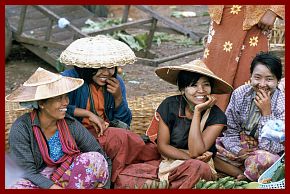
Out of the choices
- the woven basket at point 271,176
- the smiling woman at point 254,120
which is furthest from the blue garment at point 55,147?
the woven basket at point 271,176

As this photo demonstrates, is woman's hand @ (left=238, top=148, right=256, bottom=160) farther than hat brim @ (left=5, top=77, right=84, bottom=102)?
Yes

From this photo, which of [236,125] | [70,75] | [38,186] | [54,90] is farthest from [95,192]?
[236,125]

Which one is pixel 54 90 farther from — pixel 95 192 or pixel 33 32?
pixel 33 32

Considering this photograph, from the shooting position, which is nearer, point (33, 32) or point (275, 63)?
point (275, 63)

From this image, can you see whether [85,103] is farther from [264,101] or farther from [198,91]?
[264,101]

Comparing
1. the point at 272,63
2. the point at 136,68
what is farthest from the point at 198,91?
the point at 136,68

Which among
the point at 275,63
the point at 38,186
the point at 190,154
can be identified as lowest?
the point at 38,186

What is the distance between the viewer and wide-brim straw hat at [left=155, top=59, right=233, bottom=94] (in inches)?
152

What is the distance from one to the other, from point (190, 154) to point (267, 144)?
1.58 feet

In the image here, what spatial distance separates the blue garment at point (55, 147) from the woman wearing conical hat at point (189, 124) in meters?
0.63

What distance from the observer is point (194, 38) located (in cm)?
873

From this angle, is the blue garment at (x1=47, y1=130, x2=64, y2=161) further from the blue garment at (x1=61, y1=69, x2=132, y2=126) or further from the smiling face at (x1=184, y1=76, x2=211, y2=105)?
the smiling face at (x1=184, y1=76, x2=211, y2=105)

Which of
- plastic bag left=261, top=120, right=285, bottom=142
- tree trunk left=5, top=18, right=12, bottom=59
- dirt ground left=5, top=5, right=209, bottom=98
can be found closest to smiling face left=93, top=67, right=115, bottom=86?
plastic bag left=261, top=120, right=285, bottom=142

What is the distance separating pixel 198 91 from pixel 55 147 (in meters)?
0.94
